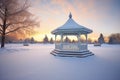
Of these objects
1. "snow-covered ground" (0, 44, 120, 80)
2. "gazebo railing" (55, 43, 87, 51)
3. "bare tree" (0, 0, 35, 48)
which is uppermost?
"bare tree" (0, 0, 35, 48)

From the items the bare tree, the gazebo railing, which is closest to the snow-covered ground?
the gazebo railing

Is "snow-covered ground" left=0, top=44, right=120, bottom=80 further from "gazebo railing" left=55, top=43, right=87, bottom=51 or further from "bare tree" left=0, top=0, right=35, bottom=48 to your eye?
"bare tree" left=0, top=0, right=35, bottom=48

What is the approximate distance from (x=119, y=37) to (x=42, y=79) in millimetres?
107263

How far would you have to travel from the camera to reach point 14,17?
23.0 meters

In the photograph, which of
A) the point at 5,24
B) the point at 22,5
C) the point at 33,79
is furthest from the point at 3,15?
the point at 33,79

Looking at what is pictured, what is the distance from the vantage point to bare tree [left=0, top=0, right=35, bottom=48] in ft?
72.1

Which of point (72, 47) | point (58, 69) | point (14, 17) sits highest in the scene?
point (14, 17)

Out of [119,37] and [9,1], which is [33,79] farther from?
[119,37]

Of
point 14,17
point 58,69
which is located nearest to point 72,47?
point 58,69

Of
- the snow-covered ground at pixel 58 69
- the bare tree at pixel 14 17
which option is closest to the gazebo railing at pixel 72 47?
the snow-covered ground at pixel 58 69

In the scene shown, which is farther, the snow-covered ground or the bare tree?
the bare tree

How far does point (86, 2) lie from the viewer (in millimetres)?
18062

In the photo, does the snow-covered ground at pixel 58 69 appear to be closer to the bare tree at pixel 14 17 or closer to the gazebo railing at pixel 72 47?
the gazebo railing at pixel 72 47

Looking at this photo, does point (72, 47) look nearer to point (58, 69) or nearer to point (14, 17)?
point (58, 69)
